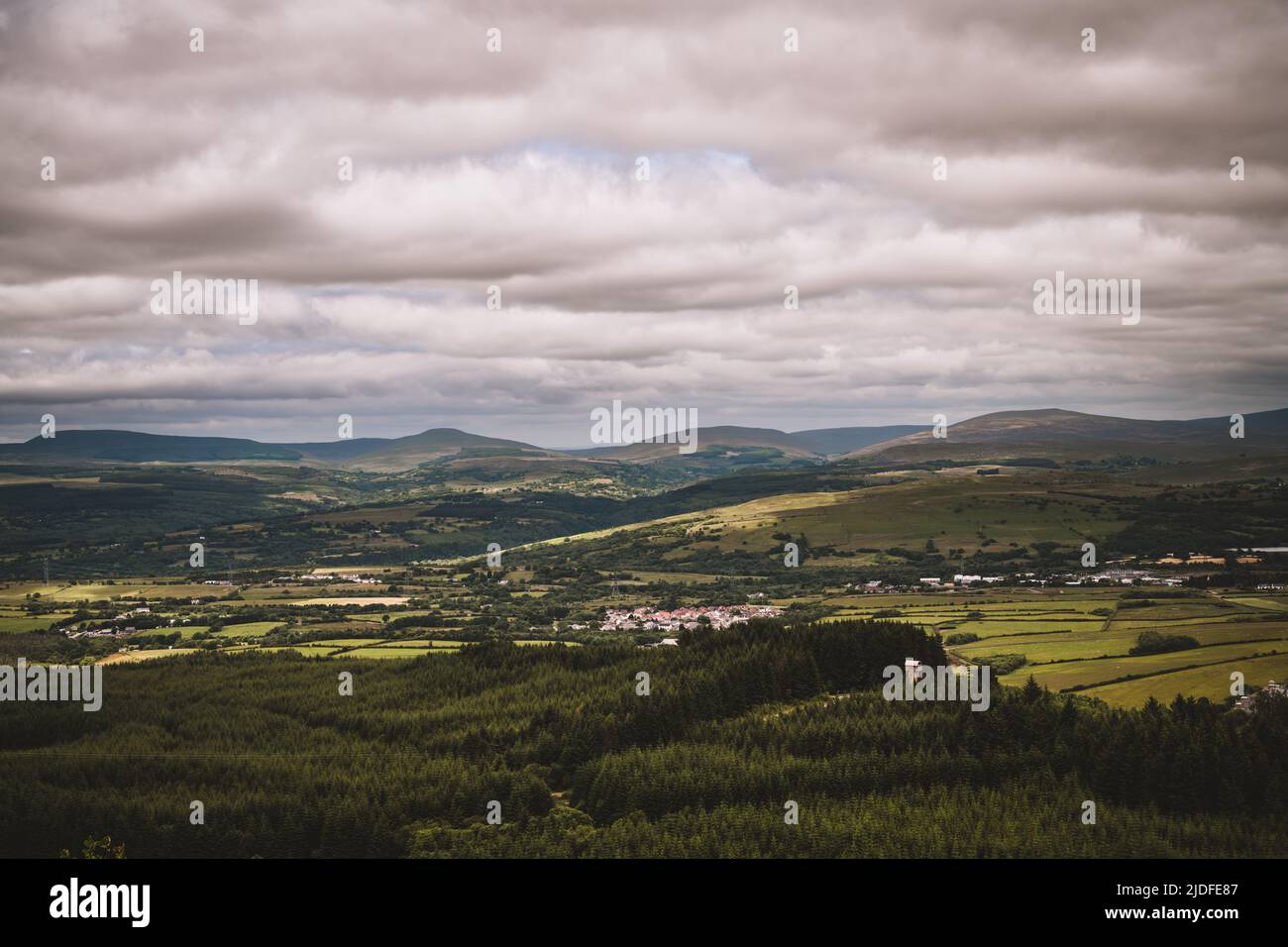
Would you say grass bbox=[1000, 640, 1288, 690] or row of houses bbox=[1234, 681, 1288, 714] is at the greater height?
row of houses bbox=[1234, 681, 1288, 714]

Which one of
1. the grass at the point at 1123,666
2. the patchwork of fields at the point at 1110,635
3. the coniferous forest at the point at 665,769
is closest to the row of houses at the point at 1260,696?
the coniferous forest at the point at 665,769

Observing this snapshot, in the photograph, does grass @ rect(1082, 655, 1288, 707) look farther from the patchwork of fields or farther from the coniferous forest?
the coniferous forest

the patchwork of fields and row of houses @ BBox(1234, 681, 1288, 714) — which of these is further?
the patchwork of fields

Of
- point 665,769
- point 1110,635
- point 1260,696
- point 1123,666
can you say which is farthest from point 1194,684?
point 665,769

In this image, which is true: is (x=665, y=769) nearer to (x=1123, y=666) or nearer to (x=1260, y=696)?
(x=1260, y=696)

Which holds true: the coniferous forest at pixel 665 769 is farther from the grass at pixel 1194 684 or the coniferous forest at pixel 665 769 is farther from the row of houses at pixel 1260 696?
the grass at pixel 1194 684

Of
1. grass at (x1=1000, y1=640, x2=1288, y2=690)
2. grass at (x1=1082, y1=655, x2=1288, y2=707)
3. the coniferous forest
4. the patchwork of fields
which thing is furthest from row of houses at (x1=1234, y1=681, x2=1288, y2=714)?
grass at (x1=1000, y1=640, x2=1288, y2=690)

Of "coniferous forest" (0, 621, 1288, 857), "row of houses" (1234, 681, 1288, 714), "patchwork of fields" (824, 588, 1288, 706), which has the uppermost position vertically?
"row of houses" (1234, 681, 1288, 714)

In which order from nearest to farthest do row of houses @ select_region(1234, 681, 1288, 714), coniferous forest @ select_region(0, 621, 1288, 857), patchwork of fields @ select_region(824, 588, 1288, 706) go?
coniferous forest @ select_region(0, 621, 1288, 857)
row of houses @ select_region(1234, 681, 1288, 714)
patchwork of fields @ select_region(824, 588, 1288, 706)
